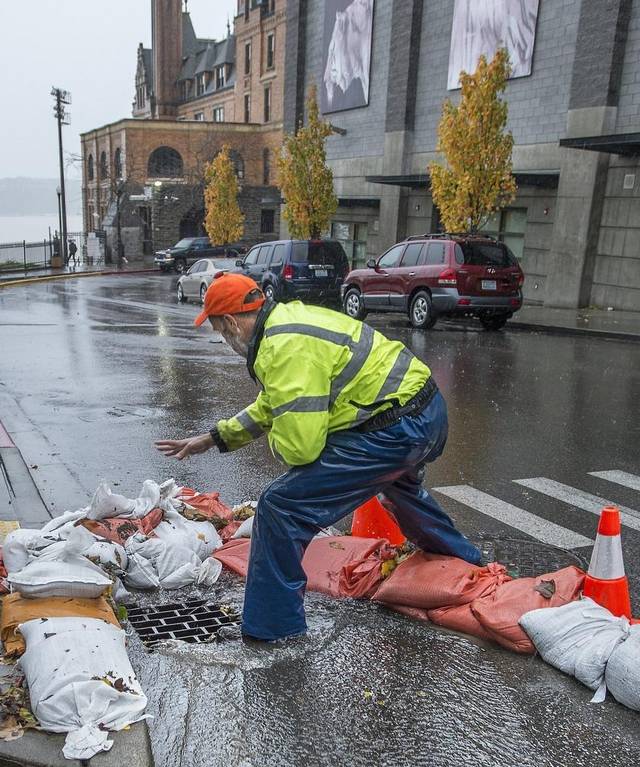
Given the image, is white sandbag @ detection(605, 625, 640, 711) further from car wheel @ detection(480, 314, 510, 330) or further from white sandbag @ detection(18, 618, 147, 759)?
car wheel @ detection(480, 314, 510, 330)

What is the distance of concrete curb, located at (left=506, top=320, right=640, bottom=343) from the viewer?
15.0 metres

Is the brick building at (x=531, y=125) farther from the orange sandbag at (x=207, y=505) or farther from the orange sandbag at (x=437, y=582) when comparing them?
the orange sandbag at (x=437, y=582)

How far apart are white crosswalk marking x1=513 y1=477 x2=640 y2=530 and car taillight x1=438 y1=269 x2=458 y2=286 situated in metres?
9.55

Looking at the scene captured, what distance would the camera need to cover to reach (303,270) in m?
20.1

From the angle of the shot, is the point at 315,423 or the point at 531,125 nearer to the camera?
the point at 315,423

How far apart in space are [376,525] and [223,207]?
3811cm

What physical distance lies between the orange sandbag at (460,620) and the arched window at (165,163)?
58606mm

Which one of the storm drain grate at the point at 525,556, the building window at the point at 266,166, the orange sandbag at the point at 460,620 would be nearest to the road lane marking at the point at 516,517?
the storm drain grate at the point at 525,556

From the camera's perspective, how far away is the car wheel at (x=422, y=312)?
52.0 feet

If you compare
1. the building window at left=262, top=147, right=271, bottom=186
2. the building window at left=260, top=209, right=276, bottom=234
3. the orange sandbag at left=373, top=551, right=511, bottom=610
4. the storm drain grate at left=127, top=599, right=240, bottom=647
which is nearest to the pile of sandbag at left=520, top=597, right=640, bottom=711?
the orange sandbag at left=373, top=551, right=511, bottom=610

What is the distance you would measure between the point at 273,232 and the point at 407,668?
52.8 m

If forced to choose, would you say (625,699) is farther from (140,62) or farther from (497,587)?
(140,62)

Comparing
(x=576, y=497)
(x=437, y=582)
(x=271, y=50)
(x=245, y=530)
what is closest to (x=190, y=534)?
(x=245, y=530)

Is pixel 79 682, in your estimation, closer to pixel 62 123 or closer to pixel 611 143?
pixel 611 143
